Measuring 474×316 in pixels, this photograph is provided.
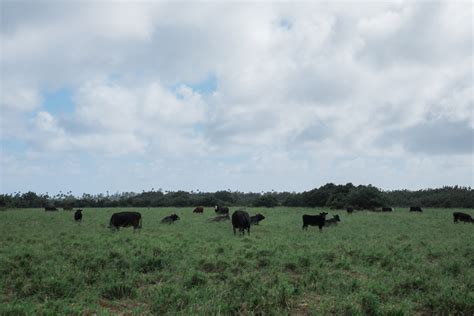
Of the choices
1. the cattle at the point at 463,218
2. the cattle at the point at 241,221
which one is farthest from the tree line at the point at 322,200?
the cattle at the point at 241,221

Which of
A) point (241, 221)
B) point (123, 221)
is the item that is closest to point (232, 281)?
point (241, 221)

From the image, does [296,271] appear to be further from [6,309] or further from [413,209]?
[413,209]

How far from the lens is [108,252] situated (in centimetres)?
1305

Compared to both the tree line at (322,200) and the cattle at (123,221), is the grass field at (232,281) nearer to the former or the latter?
the cattle at (123,221)

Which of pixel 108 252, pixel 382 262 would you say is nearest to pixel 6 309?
pixel 108 252

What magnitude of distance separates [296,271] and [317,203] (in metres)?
59.4

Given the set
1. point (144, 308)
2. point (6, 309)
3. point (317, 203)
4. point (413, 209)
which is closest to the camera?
point (6, 309)

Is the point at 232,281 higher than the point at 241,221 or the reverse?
the reverse

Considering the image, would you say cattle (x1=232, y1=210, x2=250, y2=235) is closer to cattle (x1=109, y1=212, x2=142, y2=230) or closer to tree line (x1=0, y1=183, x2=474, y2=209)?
cattle (x1=109, y1=212, x2=142, y2=230)

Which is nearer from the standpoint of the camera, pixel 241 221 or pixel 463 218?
pixel 241 221

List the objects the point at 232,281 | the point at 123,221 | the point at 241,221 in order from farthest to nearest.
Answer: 1. the point at 123,221
2. the point at 241,221
3. the point at 232,281

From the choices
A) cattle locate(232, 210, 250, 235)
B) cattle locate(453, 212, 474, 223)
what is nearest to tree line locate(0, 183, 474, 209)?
cattle locate(453, 212, 474, 223)

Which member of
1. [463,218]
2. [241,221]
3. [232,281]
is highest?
[241,221]

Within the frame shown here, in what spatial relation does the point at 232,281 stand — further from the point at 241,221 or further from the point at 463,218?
the point at 463,218
